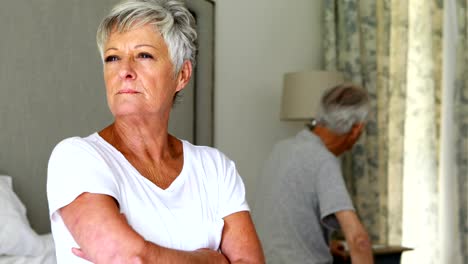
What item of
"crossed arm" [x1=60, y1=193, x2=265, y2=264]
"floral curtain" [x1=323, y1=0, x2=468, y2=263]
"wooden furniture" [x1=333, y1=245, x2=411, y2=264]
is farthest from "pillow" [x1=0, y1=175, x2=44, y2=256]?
"floral curtain" [x1=323, y1=0, x2=468, y2=263]

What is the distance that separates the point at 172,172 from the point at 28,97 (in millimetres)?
1409

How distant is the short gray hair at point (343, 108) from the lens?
9.80 ft

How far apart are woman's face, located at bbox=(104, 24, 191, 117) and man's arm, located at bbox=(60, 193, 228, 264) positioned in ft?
0.85

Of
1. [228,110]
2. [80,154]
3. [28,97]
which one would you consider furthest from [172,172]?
[228,110]

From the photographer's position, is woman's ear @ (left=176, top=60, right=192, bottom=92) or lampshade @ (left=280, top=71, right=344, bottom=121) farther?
lampshade @ (left=280, top=71, right=344, bottom=121)

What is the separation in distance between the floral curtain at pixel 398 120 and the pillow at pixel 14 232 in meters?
3.32

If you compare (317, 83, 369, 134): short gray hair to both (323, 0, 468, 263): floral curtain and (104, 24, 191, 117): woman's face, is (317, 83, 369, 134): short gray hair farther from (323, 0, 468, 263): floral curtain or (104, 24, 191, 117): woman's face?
(323, 0, 468, 263): floral curtain

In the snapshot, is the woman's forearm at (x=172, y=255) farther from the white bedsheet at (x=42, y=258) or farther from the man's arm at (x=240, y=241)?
the white bedsheet at (x=42, y=258)

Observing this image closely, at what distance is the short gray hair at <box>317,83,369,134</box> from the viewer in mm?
2986

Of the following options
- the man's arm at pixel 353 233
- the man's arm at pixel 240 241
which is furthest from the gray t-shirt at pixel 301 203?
the man's arm at pixel 240 241

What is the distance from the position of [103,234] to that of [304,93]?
359cm

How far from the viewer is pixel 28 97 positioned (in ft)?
9.26

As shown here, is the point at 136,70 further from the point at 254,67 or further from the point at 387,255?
the point at 254,67

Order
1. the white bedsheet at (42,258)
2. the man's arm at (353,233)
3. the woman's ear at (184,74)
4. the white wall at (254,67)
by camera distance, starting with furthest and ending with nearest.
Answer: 1. the white wall at (254,67)
2. the man's arm at (353,233)
3. the white bedsheet at (42,258)
4. the woman's ear at (184,74)
